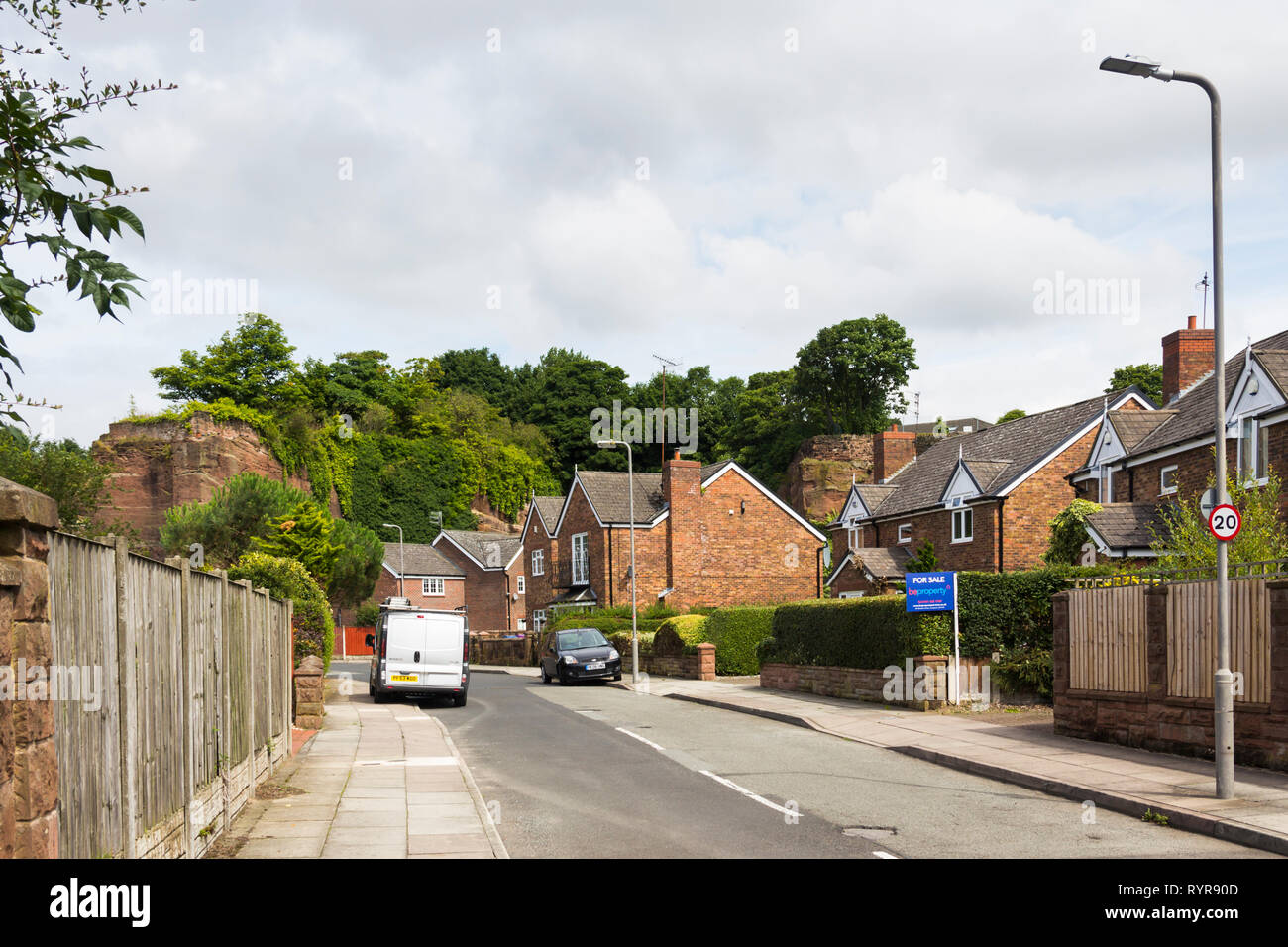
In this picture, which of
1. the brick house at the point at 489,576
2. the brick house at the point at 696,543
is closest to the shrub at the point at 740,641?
the brick house at the point at 696,543

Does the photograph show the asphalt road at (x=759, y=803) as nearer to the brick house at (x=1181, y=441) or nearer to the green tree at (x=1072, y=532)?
the brick house at (x=1181, y=441)

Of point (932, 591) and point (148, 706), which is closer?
point (148, 706)

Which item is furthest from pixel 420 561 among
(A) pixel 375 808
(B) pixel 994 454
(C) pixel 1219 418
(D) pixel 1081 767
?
(C) pixel 1219 418

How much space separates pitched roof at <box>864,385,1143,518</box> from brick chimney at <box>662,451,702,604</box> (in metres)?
9.00

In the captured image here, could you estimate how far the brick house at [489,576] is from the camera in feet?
235

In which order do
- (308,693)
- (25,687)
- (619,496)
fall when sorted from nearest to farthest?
(25,687), (308,693), (619,496)

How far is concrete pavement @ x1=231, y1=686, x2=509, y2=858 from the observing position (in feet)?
28.9

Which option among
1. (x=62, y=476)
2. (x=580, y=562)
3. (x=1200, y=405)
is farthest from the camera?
(x=580, y=562)

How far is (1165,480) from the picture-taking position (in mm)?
28438

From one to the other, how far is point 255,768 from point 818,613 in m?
17.8

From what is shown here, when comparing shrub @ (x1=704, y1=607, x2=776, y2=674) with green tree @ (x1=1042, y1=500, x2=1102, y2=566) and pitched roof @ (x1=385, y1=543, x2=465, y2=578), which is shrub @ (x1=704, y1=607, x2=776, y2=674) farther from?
pitched roof @ (x1=385, y1=543, x2=465, y2=578)

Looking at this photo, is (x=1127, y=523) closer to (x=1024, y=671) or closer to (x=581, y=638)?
(x=1024, y=671)

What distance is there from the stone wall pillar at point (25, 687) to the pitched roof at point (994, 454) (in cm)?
3364

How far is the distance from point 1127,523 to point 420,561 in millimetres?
54822
